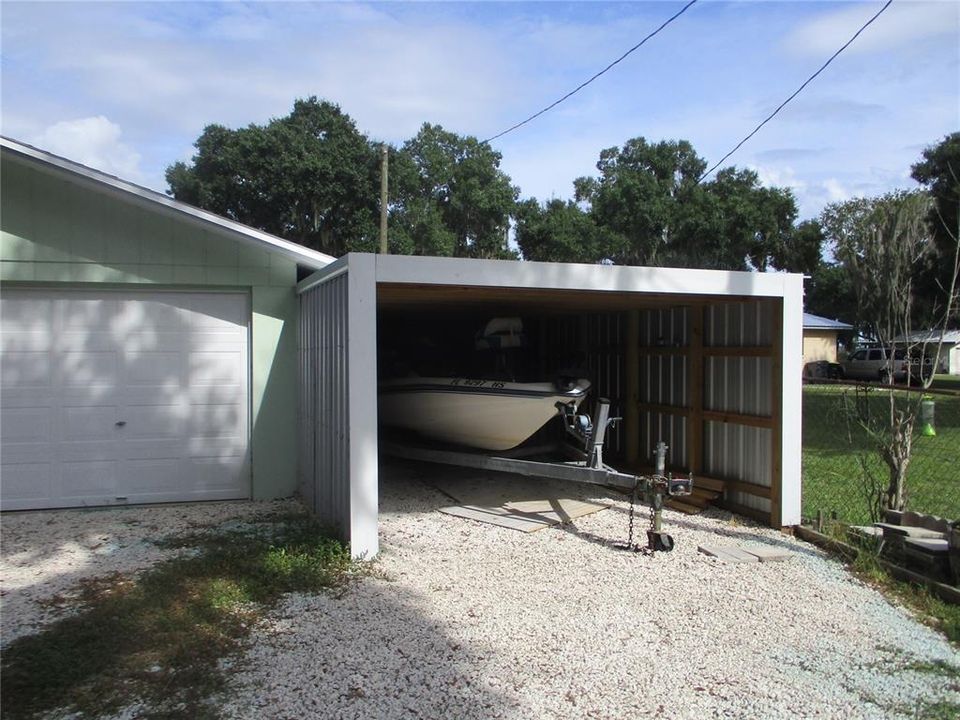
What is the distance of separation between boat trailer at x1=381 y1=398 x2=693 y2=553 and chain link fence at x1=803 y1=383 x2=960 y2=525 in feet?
5.72

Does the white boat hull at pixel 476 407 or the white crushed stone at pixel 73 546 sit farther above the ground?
the white boat hull at pixel 476 407

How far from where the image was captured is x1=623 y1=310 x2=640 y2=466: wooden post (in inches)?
376

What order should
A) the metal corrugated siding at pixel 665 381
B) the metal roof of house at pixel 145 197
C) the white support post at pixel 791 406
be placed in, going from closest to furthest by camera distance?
the white support post at pixel 791 406, the metal roof of house at pixel 145 197, the metal corrugated siding at pixel 665 381

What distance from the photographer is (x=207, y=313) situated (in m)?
8.20

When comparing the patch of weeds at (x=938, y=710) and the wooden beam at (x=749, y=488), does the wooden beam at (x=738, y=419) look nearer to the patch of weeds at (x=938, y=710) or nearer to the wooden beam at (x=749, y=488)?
the wooden beam at (x=749, y=488)

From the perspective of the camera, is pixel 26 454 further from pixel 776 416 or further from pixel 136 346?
pixel 776 416

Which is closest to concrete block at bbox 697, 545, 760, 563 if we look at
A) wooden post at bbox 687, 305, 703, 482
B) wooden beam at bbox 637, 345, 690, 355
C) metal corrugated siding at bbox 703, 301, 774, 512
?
metal corrugated siding at bbox 703, 301, 774, 512

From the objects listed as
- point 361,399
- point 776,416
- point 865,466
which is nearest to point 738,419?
point 776,416

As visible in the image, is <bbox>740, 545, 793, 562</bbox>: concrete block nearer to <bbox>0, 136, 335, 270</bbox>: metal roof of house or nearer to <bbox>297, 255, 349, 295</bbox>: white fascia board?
<bbox>297, 255, 349, 295</bbox>: white fascia board

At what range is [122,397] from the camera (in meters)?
7.91

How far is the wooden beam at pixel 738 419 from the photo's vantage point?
24.2 ft

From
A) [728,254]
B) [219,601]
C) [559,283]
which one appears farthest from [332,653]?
[728,254]

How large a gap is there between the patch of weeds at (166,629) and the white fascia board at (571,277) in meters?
2.27

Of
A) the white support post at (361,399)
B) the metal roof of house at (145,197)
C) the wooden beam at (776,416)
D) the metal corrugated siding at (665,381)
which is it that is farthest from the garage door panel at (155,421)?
the wooden beam at (776,416)
